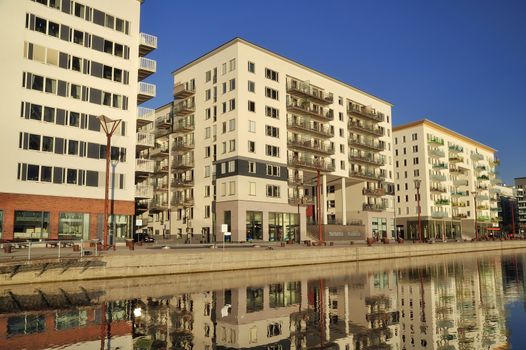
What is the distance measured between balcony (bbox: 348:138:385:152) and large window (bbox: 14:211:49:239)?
53.9 m

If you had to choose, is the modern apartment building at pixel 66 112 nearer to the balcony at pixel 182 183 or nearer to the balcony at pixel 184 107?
the balcony at pixel 184 107

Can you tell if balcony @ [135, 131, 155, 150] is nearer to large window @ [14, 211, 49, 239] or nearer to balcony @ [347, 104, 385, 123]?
large window @ [14, 211, 49, 239]

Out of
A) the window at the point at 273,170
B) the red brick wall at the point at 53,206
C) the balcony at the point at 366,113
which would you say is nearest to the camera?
the red brick wall at the point at 53,206

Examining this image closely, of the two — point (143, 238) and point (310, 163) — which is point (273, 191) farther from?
point (143, 238)

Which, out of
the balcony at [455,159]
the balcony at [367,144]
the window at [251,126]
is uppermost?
the balcony at [455,159]

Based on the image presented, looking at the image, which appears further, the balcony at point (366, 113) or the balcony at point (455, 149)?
the balcony at point (455, 149)

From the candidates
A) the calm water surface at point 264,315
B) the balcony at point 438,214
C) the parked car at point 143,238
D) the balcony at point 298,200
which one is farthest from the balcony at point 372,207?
the calm water surface at point 264,315

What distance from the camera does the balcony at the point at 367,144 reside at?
82.8m

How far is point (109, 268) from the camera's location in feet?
97.5

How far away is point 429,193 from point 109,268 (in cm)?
9519

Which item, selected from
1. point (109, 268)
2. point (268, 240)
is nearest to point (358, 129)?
point (268, 240)

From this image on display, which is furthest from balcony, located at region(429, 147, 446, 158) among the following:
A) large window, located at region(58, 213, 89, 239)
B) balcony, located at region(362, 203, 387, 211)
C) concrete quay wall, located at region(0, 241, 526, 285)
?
large window, located at region(58, 213, 89, 239)

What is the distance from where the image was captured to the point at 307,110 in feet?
238

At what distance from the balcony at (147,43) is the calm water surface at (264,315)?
33.5m
